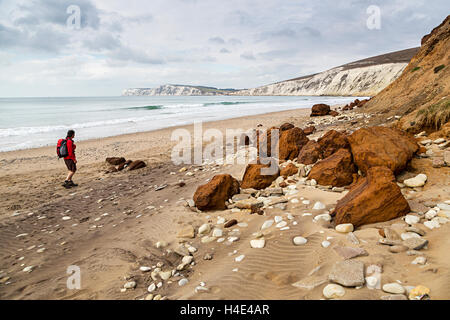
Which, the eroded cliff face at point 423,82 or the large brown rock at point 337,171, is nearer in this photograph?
the large brown rock at point 337,171

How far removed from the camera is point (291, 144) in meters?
7.02

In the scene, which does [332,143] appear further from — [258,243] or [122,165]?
[122,165]

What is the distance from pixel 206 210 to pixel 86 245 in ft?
7.50

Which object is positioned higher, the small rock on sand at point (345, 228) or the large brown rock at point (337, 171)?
the large brown rock at point (337, 171)

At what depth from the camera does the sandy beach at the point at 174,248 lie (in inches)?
98.7

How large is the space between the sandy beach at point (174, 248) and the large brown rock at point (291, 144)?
145 centimetres

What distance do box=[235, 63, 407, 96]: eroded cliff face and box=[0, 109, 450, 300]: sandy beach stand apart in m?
83.0

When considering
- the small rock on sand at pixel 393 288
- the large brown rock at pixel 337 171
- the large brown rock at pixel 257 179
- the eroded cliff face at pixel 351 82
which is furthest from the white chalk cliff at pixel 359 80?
the small rock on sand at pixel 393 288

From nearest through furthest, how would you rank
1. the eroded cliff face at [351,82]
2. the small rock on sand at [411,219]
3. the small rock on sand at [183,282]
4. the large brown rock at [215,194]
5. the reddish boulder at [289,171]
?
the small rock on sand at [183,282], the small rock on sand at [411,219], the large brown rock at [215,194], the reddish boulder at [289,171], the eroded cliff face at [351,82]

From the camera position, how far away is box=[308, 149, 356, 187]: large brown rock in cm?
471

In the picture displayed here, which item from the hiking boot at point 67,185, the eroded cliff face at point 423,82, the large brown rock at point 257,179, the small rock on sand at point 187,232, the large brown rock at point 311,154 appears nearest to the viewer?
the small rock on sand at point 187,232

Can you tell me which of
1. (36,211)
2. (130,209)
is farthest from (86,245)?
(36,211)

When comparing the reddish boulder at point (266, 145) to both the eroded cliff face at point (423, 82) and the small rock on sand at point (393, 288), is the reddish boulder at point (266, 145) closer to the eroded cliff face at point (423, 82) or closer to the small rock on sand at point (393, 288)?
the eroded cliff face at point (423, 82)
